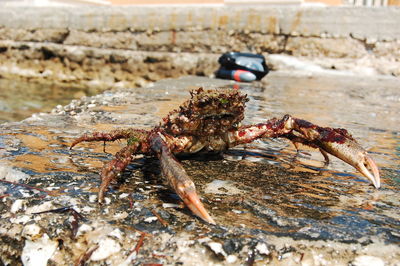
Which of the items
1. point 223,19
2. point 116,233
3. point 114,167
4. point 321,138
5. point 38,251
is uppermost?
point 223,19

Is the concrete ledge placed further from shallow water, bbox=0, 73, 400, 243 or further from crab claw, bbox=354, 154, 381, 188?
crab claw, bbox=354, 154, 381, 188

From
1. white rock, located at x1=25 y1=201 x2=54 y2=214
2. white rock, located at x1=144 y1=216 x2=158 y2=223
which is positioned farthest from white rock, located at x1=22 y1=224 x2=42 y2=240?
white rock, located at x1=144 y1=216 x2=158 y2=223

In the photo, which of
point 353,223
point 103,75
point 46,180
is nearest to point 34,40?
point 103,75

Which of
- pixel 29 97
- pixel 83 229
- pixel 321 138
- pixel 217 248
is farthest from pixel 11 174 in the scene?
pixel 29 97

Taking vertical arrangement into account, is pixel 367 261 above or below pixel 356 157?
below

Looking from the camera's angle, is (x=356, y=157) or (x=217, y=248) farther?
(x=356, y=157)

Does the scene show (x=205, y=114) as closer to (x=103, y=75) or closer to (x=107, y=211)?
(x=107, y=211)

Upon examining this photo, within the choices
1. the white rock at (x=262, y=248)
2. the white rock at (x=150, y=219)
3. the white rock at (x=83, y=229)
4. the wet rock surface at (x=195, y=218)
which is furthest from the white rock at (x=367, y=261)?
the white rock at (x=83, y=229)

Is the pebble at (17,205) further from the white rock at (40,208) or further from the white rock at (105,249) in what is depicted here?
the white rock at (105,249)

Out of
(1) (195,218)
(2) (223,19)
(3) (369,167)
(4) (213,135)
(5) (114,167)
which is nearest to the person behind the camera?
(1) (195,218)

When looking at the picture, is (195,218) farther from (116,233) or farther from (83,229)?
(83,229)
